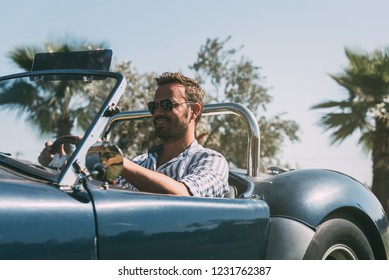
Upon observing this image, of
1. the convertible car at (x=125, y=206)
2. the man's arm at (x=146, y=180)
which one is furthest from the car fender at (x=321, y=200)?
the man's arm at (x=146, y=180)

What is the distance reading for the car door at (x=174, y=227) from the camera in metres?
2.17

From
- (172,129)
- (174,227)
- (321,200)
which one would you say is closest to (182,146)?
(172,129)

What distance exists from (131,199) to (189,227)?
249 mm

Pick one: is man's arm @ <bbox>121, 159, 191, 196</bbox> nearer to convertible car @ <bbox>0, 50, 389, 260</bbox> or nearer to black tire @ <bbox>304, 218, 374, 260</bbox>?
convertible car @ <bbox>0, 50, 389, 260</bbox>

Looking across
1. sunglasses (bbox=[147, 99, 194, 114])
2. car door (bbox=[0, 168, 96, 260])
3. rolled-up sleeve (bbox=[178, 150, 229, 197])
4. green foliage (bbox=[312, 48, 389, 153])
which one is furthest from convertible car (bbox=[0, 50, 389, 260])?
green foliage (bbox=[312, 48, 389, 153])

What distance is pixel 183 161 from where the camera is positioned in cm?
321

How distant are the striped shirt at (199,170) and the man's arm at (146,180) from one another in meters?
0.18

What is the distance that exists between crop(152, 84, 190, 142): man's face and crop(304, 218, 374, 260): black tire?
0.83 m

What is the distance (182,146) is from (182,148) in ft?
0.03

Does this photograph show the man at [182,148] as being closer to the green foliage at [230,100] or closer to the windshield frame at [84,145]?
the windshield frame at [84,145]

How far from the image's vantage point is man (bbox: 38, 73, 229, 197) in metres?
2.91

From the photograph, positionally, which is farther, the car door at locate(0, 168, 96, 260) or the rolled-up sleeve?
the rolled-up sleeve
